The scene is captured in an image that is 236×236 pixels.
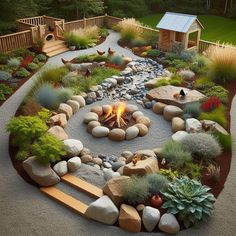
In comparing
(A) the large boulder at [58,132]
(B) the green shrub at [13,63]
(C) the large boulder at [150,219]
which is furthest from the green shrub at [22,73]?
(C) the large boulder at [150,219]

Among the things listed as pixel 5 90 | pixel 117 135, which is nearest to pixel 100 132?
pixel 117 135

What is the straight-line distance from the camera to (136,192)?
695 centimetres

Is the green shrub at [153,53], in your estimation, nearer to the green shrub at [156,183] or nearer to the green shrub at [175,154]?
the green shrub at [175,154]

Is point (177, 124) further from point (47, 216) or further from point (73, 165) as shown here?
point (47, 216)

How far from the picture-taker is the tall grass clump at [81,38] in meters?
16.6

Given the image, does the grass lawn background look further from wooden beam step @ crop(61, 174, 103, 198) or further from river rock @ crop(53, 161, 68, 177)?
wooden beam step @ crop(61, 174, 103, 198)

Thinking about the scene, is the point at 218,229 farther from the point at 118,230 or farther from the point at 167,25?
the point at 167,25

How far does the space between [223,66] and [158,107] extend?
10.4ft

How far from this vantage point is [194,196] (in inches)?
271

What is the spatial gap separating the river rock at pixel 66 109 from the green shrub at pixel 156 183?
164 inches

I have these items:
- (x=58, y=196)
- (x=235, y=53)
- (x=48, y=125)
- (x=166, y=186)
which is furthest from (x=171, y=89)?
(x=58, y=196)

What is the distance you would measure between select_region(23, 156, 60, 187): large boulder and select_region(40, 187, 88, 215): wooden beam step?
16 cm

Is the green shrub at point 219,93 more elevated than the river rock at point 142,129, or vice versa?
the green shrub at point 219,93

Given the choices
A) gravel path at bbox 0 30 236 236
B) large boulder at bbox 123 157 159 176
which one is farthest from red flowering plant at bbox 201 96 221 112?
large boulder at bbox 123 157 159 176
